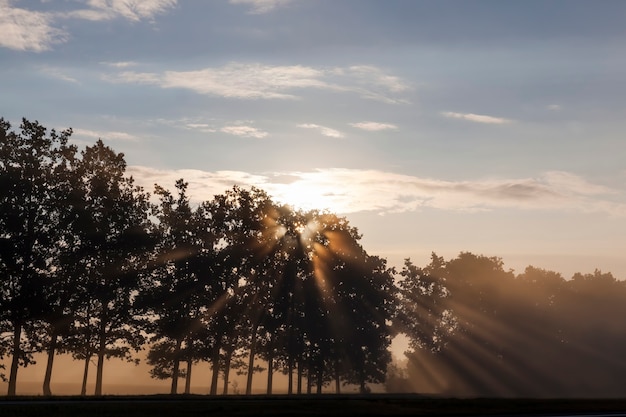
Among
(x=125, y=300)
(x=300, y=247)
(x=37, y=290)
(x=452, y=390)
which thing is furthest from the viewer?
(x=452, y=390)

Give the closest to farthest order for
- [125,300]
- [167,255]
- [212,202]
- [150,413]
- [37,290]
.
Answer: [150,413], [37,290], [125,300], [167,255], [212,202]

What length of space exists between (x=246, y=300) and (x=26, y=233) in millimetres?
25552

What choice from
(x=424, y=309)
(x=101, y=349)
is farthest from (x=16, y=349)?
(x=424, y=309)

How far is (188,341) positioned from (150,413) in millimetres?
42858

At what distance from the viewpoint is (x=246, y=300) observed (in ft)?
254

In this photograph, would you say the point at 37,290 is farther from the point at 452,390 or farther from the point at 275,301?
the point at 452,390

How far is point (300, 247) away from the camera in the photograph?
87125 millimetres

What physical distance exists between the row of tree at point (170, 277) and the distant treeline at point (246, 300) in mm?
126

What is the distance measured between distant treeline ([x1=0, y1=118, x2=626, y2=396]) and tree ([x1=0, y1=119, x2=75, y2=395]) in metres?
0.10

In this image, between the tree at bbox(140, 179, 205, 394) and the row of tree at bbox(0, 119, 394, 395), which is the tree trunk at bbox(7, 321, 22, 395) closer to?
the row of tree at bbox(0, 119, 394, 395)

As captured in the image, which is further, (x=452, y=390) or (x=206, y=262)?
(x=452, y=390)

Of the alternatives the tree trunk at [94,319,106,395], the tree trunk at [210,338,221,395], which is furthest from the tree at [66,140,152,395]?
the tree trunk at [210,338,221,395]

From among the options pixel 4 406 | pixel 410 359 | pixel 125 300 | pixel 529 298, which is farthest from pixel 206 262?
pixel 529 298

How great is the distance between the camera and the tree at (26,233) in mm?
56375
